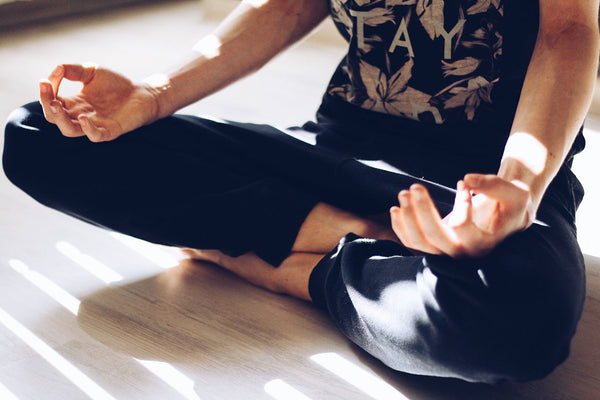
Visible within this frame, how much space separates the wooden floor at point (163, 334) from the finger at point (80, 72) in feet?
1.15

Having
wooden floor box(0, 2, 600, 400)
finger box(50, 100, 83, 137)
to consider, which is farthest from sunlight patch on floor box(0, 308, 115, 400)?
finger box(50, 100, 83, 137)

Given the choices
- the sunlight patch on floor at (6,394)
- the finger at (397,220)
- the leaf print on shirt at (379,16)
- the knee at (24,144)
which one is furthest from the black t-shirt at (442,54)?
the sunlight patch on floor at (6,394)

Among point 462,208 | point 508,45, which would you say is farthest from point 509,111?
point 462,208

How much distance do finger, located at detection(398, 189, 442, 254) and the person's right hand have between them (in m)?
0.53

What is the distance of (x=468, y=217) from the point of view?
2.48 ft

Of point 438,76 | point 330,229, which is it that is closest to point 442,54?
point 438,76

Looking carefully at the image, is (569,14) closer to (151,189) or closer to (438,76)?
(438,76)

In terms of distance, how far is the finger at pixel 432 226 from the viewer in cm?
74

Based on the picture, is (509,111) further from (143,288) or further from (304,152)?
(143,288)

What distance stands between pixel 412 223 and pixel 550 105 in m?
0.31

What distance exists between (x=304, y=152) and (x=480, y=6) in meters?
0.36

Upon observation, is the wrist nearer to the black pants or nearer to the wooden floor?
the black pants

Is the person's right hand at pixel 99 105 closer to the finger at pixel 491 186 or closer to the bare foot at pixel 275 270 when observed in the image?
the bare foot at pixel 275 270

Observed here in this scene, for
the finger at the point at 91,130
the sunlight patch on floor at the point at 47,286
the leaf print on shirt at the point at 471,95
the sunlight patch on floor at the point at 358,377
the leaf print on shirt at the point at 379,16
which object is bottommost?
the sunlight patch on floor at the point at 358,377
